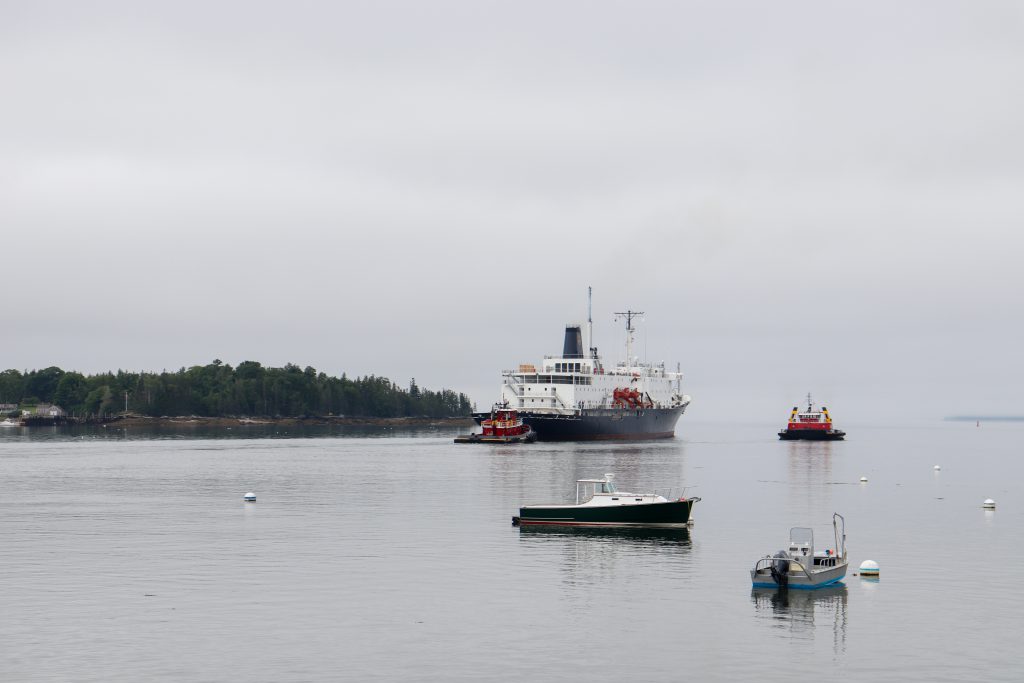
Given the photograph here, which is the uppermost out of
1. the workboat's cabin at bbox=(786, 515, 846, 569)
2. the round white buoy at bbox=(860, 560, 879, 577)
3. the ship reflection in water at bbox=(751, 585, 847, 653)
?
the workboat's cabin at bbox=(786, 515, 846, 569)

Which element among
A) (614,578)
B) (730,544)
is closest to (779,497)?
(730,544)

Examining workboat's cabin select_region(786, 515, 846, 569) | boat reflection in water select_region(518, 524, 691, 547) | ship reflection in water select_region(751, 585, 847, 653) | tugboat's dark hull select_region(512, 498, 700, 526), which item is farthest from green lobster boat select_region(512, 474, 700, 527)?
ship reflection in water select_region(751, 585, 847, 653)

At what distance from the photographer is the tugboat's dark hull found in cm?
7375

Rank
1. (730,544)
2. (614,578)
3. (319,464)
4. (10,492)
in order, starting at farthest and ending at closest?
1. (319,464)
2. (10,492)
3. (730,544)
4. (614,578)

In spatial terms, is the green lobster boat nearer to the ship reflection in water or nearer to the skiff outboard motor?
the ship reflection in water

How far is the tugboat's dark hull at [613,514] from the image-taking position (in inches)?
2904

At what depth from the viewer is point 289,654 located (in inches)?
1603

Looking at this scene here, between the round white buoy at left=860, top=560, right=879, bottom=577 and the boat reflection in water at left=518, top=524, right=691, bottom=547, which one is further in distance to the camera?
the boat reflection in water at left=518, top=524, right=691, bottom=547

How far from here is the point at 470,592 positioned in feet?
172

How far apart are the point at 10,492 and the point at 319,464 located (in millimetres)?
49158

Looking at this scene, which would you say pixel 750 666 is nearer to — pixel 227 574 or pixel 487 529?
pixel 227 574

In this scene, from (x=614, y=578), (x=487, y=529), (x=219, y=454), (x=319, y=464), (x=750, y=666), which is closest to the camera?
(x=750, y=666)

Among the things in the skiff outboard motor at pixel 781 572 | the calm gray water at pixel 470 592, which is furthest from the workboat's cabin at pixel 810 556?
the calm gray water at pixel 470 592

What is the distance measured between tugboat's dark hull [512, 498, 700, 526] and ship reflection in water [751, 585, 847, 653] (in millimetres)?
20449
